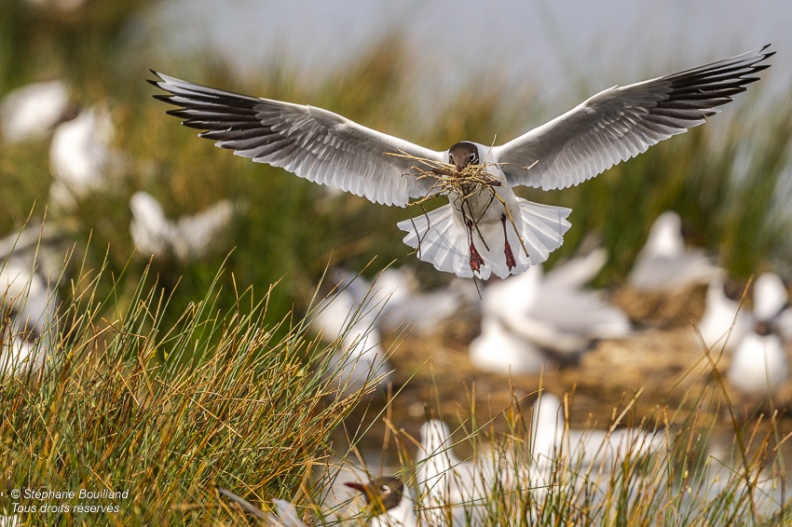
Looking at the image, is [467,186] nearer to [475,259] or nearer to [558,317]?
[475,259]

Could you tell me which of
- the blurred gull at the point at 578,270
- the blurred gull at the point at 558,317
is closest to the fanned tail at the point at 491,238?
the blurred gull at the point at 558,317

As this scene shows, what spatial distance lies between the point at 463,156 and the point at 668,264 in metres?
4.67

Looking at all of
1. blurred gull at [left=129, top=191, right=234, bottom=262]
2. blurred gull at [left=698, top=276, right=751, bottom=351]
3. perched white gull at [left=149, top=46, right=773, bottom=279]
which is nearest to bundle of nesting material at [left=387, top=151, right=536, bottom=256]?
perched white gull at [left=149, top=46, right=773, bottom=279]

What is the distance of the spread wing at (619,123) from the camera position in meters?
3.79

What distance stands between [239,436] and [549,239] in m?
1.60

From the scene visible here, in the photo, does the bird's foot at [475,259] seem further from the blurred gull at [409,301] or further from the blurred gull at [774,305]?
the blurred gull at [774,305]

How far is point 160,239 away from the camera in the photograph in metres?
6.44

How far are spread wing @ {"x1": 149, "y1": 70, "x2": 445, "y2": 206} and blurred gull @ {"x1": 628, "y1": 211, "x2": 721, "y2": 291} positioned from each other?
4.13m

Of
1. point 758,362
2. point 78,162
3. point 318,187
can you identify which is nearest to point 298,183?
point 318,187

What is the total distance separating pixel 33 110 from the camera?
9.29 m

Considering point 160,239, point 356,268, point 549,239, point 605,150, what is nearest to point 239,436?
point 549,239

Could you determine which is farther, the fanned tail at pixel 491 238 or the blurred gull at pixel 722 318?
the blurred gull at pixel 722 318

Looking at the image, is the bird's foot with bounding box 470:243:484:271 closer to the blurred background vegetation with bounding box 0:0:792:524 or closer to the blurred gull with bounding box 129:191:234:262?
the blurred background vegetation with bounding box 0:0:792:524

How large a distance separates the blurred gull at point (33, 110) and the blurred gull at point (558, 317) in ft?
12.2
